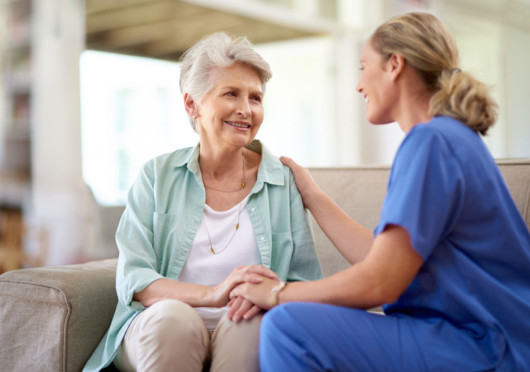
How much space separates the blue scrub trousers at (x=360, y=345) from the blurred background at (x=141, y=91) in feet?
11.0

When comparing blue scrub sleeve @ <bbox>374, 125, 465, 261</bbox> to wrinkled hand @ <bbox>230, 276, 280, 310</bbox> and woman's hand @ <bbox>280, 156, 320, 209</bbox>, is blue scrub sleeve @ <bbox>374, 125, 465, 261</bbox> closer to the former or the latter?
wrinkled hand @ <bbox>230, 276, 280, 310</bbox>

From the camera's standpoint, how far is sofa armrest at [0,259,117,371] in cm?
167

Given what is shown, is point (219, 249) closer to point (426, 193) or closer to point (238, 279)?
point (238, 279)

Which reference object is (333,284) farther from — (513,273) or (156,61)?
(156,61)

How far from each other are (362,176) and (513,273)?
0.87 m

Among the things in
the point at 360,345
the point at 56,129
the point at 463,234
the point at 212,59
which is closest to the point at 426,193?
the point at 463,234

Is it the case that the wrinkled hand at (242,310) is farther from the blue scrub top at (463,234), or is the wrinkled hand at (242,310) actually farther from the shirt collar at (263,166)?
the shirt collar at (263,166)

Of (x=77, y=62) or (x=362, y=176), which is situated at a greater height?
(x=77, y=62)

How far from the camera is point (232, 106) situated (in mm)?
1836

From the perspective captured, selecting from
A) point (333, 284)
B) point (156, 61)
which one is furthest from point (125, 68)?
point (333, 284)

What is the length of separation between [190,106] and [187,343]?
0.77m

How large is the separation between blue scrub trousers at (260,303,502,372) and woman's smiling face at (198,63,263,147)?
0.73 metres

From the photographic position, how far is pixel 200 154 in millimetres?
1935

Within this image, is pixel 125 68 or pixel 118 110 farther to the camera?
pixel 125 68
